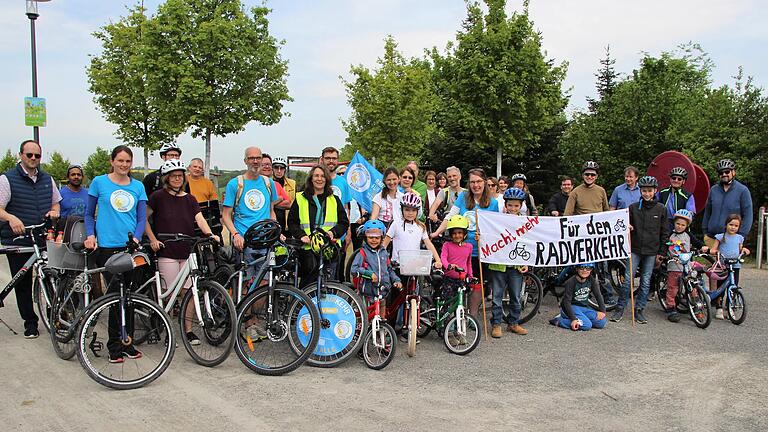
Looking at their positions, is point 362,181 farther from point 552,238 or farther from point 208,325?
point 208,325

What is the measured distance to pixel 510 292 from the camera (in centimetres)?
725

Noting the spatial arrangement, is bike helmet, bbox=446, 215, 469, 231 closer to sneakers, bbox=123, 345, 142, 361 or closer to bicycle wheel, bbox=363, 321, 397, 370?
bicycle wheel, bbox=363, 321, 397, 370

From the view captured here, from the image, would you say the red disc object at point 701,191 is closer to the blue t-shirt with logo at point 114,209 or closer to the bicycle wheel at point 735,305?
the bicycle wheel at point 735,305

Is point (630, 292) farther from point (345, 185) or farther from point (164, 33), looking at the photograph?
point (164, 33)

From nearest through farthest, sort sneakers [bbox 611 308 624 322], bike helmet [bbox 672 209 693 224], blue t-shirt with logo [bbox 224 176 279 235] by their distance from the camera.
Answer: blue t-shirt with logo [bbox 224 176 279 235]
sneakers [bbox 611 308 624 322]
bike helmet [bbox 672 209 693 224]

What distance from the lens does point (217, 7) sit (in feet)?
65.2

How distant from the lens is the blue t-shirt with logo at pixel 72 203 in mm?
8008

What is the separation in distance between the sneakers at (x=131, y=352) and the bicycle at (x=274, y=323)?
0.97m

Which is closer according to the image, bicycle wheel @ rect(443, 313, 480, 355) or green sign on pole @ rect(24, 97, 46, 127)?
bicycle wheel @ rect(443, 313, 480, 355)

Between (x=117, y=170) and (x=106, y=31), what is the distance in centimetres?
2272

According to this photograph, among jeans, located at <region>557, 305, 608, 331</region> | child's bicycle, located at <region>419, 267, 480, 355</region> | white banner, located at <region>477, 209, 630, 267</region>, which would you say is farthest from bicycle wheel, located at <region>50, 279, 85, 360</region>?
jeans, located at <region>557, 305, 608, 331</region>

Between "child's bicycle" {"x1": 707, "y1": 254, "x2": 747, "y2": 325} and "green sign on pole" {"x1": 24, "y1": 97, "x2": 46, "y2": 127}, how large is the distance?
53.0 feet

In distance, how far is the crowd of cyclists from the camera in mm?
5758

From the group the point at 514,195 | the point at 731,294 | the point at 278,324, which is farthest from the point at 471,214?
the point at 731,294
